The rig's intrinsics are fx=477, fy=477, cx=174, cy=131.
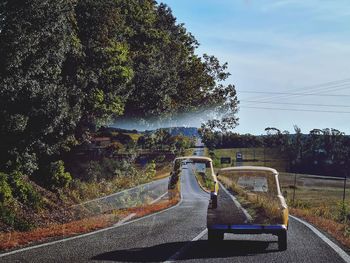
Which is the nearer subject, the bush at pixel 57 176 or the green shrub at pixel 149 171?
the bush at pixel 57 176

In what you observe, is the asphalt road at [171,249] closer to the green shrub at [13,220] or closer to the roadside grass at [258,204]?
the roadside grass at [258,204]

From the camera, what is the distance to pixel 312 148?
162750 millimetres

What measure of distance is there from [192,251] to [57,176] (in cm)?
1784

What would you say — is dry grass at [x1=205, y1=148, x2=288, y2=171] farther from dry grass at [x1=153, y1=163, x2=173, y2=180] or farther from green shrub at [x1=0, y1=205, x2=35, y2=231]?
green shrub at [x1=0, y1=205, x2=35, y2=231]

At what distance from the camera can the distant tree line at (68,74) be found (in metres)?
18.6

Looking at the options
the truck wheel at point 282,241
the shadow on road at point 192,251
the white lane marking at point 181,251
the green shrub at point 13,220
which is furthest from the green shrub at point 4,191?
the truck wheel at point 282,241

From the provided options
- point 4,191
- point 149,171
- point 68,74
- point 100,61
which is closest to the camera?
point 4,191

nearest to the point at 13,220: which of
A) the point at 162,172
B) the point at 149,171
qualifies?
the point at 149,171

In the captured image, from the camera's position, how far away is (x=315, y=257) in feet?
30.3

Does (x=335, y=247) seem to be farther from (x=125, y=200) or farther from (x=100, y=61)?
(x=125, y=200)

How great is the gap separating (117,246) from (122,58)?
19209 mm

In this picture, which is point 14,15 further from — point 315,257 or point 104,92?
point 315,257

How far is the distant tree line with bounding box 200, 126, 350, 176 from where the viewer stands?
150m

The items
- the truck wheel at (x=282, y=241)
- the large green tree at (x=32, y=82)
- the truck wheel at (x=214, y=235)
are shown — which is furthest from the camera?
the large green tree at (x=32, y=82)
